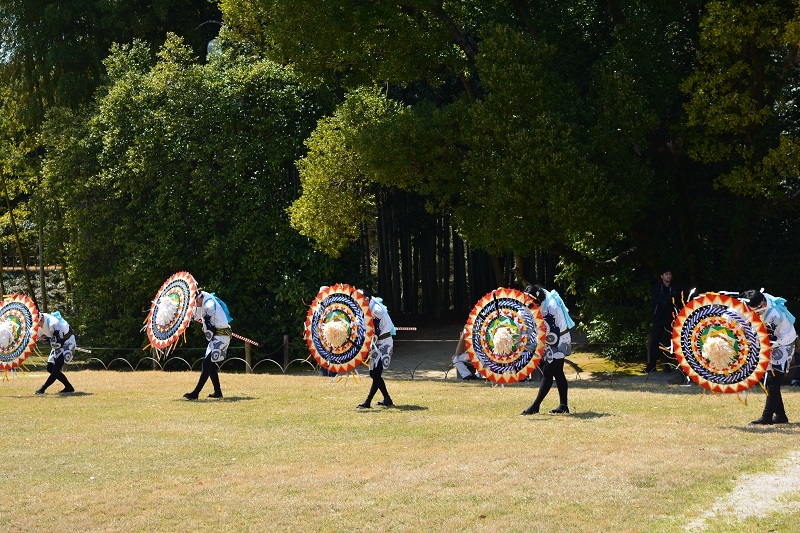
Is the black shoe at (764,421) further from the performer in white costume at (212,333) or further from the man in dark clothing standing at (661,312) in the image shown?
the performer in white costume at (212,333)

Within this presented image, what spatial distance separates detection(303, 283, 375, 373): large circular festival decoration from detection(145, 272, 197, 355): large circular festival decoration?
7.08 ft

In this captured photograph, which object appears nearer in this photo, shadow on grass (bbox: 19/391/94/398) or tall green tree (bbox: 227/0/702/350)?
shadow on grass (bbox: 19/391/94/398)

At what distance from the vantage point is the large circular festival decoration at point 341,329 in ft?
47.8

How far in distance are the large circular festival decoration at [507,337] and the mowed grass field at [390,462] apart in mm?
653

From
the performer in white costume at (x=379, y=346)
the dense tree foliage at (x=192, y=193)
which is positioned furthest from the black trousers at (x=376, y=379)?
the dense tree foliage at (x=192, y=193)

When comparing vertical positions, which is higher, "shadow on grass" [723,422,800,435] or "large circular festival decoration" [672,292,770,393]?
"large circular festival decoration" [672,292,770,393]

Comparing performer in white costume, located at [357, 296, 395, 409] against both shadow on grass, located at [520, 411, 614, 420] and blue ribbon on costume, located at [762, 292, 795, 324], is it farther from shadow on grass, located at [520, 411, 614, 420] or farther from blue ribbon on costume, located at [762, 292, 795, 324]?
blue ribbon on costume, located at [762, 292, 795, 324]

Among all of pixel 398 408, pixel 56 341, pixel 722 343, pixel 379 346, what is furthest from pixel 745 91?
pixel 56 341

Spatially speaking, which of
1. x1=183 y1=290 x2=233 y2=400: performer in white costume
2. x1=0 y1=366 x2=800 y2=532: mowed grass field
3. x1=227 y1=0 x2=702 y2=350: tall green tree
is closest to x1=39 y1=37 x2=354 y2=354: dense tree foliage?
x1=227 y1=0 x2=702 y2=350: tall green tree

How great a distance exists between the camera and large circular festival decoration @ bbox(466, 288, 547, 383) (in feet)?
44.4

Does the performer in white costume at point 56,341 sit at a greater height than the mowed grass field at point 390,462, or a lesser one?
greater

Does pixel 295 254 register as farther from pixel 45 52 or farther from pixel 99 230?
pixel 45 52

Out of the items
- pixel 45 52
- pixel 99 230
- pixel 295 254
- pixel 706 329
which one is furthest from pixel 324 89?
pixel 706 329

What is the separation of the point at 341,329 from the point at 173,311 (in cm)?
315
